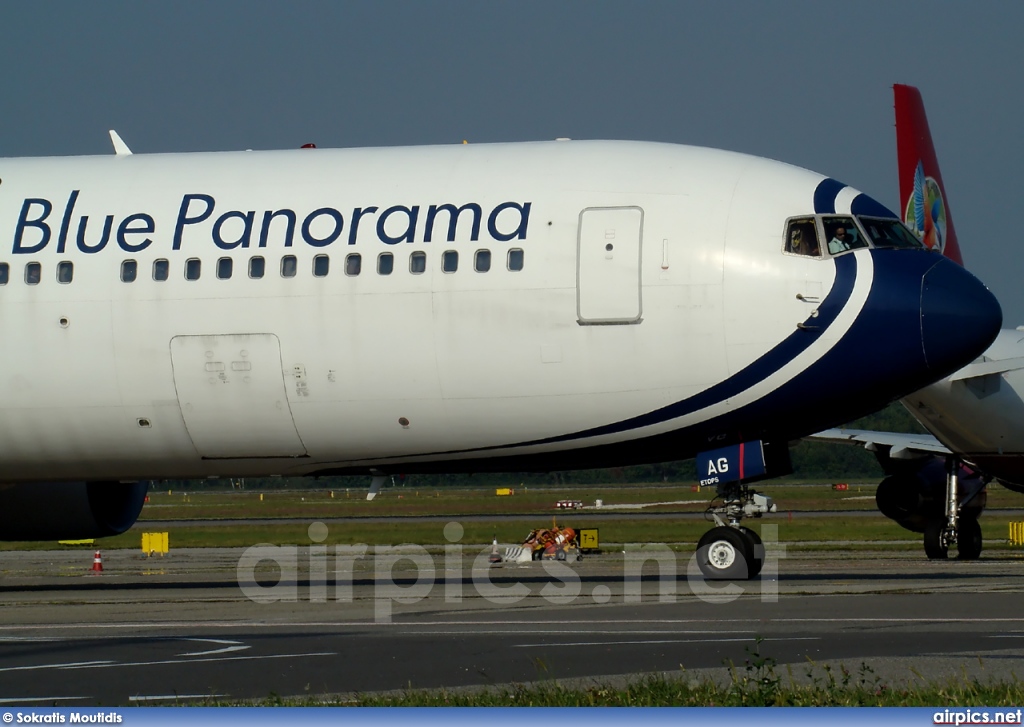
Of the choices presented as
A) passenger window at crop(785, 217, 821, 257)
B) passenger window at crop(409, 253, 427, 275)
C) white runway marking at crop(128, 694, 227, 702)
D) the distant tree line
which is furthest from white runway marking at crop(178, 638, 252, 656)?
the distant tree line

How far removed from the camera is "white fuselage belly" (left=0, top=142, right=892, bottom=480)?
18969 mm

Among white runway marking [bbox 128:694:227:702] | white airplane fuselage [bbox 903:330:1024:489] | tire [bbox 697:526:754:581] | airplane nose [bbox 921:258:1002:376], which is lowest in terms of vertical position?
white runway marking [bbox 128:694:227:702]

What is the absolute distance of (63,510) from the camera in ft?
76.7

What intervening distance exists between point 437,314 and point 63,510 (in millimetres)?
7764

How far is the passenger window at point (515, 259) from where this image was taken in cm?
1931

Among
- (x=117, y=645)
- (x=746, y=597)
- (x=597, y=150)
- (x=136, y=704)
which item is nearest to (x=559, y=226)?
(x=597, y=150)

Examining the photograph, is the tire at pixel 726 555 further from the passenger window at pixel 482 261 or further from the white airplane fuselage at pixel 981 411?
the white airplane fuselage at pixel 981 411

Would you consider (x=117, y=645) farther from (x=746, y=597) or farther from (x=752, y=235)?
(x=752, y=235)

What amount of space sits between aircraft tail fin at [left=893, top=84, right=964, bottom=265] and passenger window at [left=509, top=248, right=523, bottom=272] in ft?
87.5

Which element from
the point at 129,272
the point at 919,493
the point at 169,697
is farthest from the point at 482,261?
the point at 919,493

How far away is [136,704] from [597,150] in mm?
12327

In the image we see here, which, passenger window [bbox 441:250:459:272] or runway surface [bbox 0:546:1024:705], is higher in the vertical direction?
passenger window [bbox 441:250:459:272]

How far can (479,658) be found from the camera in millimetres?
12305

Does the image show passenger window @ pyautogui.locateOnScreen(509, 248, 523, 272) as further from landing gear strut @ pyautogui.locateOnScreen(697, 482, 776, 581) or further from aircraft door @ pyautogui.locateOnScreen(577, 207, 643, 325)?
landing gear strut @ pyautogui.locateOnScreen(697, 482, 776, 581)
